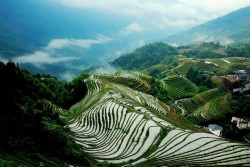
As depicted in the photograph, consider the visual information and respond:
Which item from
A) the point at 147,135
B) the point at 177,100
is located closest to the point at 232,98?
the point at 177,100

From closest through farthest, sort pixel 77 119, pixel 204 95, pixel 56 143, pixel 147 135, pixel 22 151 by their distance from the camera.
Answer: pixel 22 151, pixel 56 143, pixel 147 135, pixel 77 119, pixel 204 95

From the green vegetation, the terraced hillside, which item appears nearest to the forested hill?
the terraced hillside

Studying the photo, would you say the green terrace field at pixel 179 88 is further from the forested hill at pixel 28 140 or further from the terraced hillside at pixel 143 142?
the forested hill at pixel 28 140

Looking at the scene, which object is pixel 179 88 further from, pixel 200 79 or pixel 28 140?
pixel 28 140

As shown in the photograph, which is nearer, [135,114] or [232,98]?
[135,114]

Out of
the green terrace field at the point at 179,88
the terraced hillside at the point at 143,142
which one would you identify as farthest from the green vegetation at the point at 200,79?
the terraced hillside at the point at 143,142

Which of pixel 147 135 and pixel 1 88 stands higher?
pixel 1 88

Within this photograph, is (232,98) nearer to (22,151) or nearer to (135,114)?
(135,114)

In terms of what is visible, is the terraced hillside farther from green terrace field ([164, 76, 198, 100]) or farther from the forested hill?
green terrace field ([164, 76, 198, 100])
